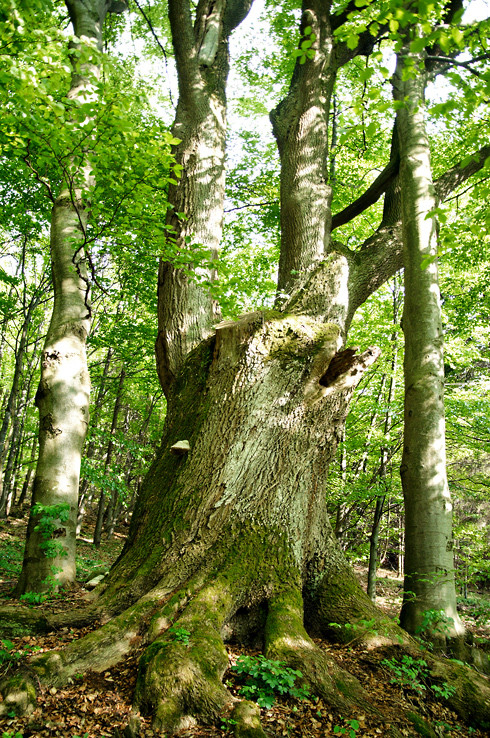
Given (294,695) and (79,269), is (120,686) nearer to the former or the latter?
(294,695)

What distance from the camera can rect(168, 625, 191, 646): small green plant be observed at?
2.56 meters

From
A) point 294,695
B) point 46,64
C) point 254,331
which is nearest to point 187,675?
point 294,695

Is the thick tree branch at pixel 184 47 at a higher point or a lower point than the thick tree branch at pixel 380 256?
higher

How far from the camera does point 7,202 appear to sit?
1009 cm

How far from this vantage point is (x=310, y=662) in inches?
107

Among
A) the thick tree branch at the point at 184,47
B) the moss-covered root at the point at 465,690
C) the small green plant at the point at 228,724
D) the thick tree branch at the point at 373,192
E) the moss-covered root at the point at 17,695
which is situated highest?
the thick tree branch at the point at 184,47

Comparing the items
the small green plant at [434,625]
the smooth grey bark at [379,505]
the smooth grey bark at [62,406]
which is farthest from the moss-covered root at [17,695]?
the smooth grey bark at [379,505]

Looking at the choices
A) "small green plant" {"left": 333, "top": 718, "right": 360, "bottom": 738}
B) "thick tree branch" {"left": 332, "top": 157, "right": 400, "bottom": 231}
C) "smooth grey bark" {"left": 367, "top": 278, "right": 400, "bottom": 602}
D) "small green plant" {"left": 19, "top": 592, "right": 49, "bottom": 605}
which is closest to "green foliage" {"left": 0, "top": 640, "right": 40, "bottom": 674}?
"small green plant" {"left": 19, "top": 592, "right": 49, "bottom": 605}

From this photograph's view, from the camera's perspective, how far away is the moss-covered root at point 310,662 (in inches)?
102

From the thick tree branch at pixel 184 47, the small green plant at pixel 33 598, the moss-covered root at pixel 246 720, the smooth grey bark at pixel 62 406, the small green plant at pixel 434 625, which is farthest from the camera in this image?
the thick tree branch at pixel 184 47

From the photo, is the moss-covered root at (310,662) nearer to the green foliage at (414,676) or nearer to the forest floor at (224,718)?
→ the forest floor at (224,718)

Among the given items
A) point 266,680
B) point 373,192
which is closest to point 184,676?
point 266,680

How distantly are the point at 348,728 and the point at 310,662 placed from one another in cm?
38

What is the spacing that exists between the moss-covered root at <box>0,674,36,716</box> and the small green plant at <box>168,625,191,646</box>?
76 cm
